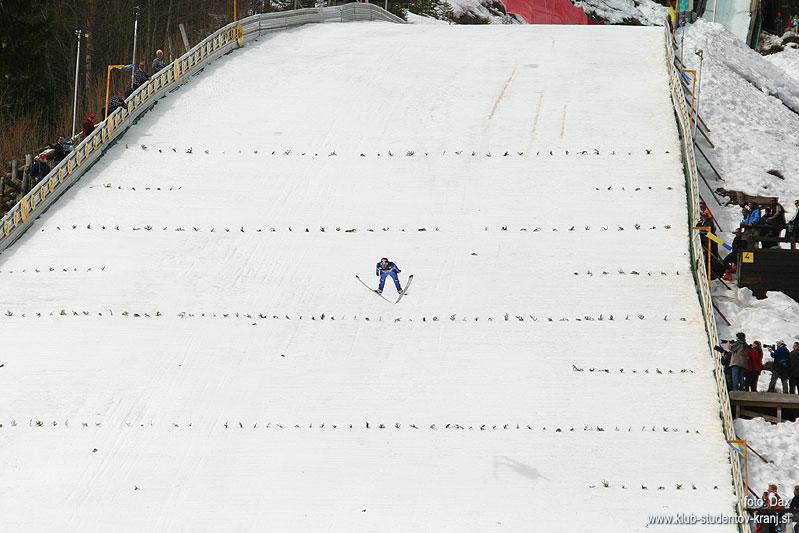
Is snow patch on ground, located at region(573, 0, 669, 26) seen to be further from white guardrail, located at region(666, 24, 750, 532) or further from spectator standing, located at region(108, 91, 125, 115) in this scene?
spectator standing, located at region(108, 91, 125, 115)

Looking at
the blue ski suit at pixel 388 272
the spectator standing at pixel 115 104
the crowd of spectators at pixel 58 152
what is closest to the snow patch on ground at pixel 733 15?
the crowd of spectators at pixel 58 152

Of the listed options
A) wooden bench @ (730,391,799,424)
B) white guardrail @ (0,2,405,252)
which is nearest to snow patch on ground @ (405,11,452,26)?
white guardrail @ (0,2,405,252)

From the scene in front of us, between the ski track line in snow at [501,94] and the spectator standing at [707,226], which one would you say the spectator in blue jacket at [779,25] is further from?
the spectator standing at [707,226]

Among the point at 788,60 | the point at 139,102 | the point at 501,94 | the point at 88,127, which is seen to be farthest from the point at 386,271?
the point at 788,60

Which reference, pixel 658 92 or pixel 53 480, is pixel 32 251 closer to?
pixel 53 480

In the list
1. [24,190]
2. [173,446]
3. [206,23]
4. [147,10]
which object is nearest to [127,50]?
[147,10]

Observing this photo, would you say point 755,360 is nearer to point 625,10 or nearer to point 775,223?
point 775,223
